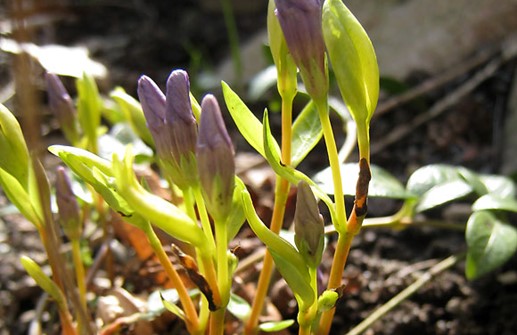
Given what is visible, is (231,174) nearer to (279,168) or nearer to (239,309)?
(279,168)

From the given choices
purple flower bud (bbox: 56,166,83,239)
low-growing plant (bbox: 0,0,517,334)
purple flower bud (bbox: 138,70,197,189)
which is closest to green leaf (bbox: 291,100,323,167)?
low-growing plant (bbox: 0,0,517,334)

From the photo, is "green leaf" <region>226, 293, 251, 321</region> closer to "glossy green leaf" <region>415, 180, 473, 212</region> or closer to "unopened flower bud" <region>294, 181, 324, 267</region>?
"unopened flower bud" <region>294, 181, 324, 267</region>

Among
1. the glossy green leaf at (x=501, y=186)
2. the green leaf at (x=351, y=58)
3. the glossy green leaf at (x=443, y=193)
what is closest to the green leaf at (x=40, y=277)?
the green leaf at (x=351, y=58)

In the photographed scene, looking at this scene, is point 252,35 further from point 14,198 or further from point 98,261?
point 14,198

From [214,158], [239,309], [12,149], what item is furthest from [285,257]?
[12,149]

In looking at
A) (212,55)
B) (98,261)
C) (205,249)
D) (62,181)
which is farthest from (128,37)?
(205,249)

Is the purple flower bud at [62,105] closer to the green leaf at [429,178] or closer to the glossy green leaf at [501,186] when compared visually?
the green leaf at [429,178]
